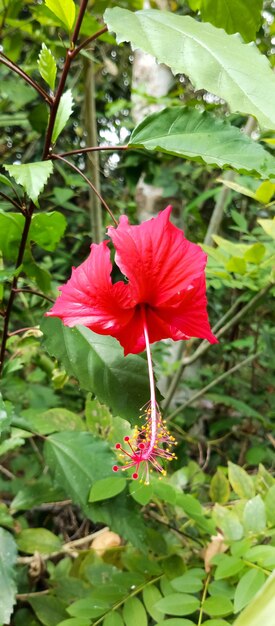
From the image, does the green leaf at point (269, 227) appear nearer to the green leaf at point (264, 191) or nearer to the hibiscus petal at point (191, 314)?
the green leaf at point (264, 191)

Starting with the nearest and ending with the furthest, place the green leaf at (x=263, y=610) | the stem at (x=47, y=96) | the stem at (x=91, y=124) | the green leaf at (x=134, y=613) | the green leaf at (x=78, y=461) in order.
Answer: the green leaf at (x=263, y=610), the stem at (x=47, y=96), the green leaf at (x=134, y=613), the green leaf at (x=78, y=461), the stem at (x=91, y=124)

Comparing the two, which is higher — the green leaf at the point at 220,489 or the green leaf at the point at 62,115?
the green leaf at the point at 62,115

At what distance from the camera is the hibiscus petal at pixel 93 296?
1.58ft

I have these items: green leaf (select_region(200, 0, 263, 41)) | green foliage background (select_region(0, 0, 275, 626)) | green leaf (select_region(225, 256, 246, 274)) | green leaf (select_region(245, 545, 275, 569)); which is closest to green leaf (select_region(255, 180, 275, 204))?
green foliage background (select_region(0, 0, 275, 626))

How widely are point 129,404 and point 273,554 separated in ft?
0.71

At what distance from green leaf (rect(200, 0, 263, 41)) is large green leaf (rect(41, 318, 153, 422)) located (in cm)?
35

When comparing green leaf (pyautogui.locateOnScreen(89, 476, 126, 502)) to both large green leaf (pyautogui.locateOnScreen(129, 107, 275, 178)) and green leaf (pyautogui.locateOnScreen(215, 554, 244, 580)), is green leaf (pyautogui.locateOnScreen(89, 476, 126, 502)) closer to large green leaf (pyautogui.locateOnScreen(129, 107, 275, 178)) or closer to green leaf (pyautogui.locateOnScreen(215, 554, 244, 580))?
green leaf (pyautogui.locateOnScreen(215, 554, 244, 580))

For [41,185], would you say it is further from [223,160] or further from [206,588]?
[206,588]

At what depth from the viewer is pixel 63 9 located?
494 mm

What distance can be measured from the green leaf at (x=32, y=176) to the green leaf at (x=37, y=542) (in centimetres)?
56

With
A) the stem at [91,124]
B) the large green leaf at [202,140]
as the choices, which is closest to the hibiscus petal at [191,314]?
the large green leaf at [202,140]

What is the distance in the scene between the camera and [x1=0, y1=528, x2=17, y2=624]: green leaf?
0.57 meters

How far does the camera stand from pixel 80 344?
0.58 m

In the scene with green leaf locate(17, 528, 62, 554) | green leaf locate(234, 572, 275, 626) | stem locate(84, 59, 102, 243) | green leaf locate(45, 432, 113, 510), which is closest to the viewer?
green leaf locate(234, 572, 275, 626)
